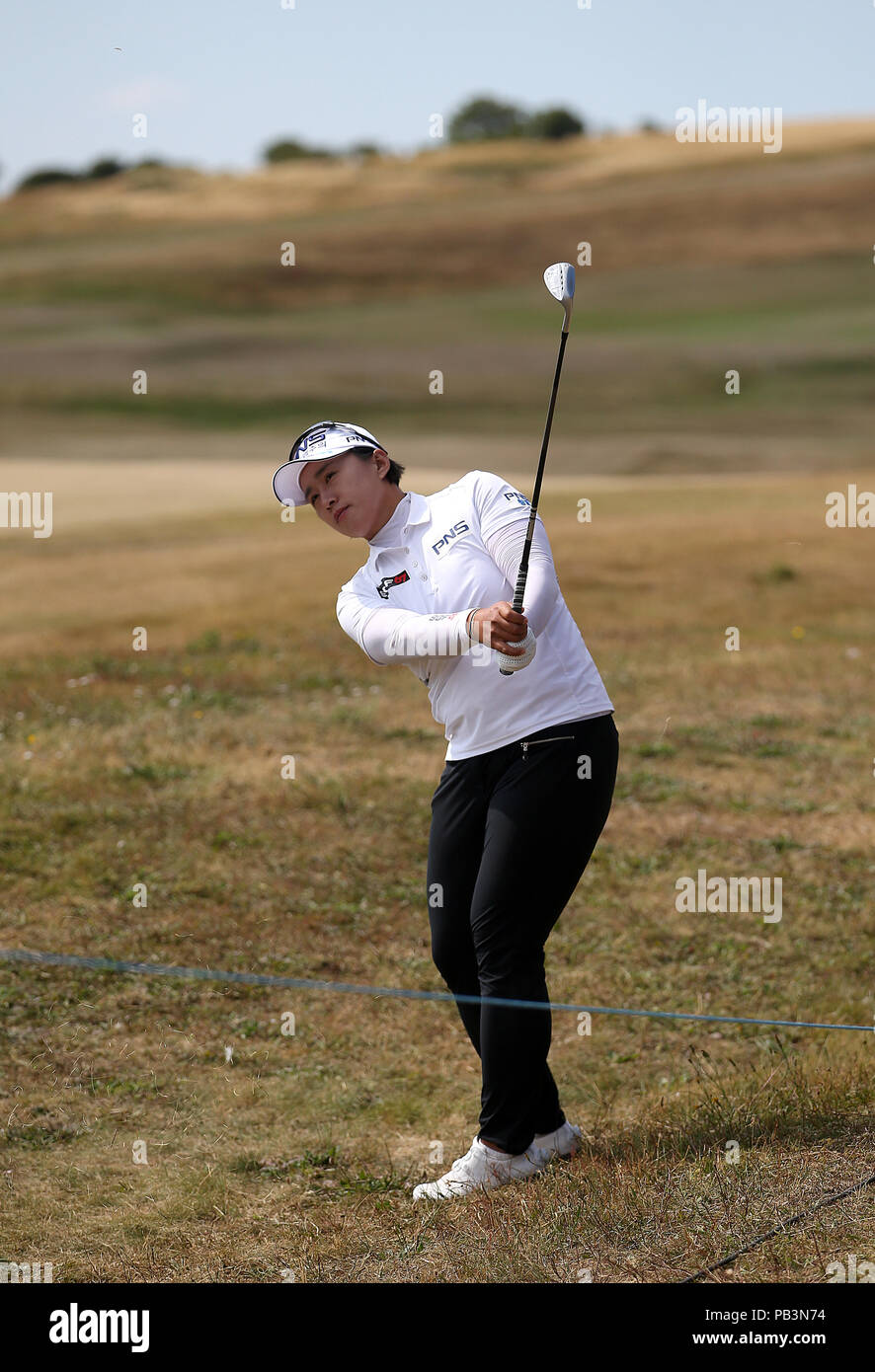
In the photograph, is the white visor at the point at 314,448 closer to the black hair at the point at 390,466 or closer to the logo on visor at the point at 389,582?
the black hair at the point at 390,466

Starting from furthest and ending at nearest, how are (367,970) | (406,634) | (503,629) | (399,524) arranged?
(367,970)
(399,524)
(406,634)
(503,629)

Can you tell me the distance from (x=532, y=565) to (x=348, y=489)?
2.38ft

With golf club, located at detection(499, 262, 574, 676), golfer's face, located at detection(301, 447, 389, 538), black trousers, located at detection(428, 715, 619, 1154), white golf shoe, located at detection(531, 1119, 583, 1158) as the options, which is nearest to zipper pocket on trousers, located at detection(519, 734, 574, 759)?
black trousers, located at detection(428, 715, 619, 1154)

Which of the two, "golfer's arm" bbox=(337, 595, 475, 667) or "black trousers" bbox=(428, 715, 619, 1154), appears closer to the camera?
A: "golfer's arm" bbox=(337, 595, 475, 667)

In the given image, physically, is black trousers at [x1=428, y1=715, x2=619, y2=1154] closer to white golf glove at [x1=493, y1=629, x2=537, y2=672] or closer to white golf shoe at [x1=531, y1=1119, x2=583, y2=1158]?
white golf shoe at [x1=531, y1=1119, x2=583, y2=1158]

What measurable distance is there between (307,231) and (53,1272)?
76.4 metres

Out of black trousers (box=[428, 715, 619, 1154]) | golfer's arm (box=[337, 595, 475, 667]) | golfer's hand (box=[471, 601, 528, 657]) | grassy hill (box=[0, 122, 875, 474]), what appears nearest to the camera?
golfer's hand (box=[471, 601, 528, 657])

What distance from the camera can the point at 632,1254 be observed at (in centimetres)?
443

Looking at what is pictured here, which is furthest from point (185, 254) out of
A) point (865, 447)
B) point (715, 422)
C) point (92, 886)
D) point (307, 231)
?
point (92, 886)

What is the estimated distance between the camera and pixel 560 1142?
5344 millimetres

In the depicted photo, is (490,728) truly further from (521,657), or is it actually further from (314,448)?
(314,448)

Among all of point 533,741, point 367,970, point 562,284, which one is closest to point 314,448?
point 562,284

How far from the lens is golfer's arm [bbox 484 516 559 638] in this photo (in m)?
4.67
